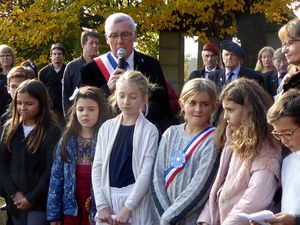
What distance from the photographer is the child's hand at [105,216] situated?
4594 millimetres

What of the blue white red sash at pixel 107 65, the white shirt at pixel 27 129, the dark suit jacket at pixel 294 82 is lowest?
the white shirt at pixel 27 129

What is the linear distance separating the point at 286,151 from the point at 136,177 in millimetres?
1114

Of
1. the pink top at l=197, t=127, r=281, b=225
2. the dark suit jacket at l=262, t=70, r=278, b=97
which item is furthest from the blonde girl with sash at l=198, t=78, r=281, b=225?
the dark suit jacket at l=262, t=70, r=278, b=97

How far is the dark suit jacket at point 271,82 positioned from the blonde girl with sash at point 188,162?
2.74m

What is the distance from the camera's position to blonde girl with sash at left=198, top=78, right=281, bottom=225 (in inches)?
153

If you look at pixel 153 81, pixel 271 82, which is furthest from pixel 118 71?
pixel 271 82

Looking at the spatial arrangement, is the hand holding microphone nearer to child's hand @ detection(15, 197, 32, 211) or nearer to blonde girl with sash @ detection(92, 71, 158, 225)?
blonde girl with sash @ detection(92, 71, 158, 225)

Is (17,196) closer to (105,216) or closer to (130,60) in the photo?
(105,216)

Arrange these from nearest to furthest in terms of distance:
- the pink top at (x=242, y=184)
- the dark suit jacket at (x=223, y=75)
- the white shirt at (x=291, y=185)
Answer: the white shirt at (x=291, y=185), the pink top at (x=242, y=184), the dark suit jacket at (x=223, y=75)

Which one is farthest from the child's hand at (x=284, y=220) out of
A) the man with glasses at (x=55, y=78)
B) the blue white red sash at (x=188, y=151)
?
the man with glasses at (x=55, y=78)

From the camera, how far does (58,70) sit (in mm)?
9078

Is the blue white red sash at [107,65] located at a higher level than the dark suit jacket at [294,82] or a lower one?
higher

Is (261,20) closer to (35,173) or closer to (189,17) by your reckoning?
(189,17)

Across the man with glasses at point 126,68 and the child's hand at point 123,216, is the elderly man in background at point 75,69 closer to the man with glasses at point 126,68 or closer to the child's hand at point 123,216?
the man with glasses at point 126,68
